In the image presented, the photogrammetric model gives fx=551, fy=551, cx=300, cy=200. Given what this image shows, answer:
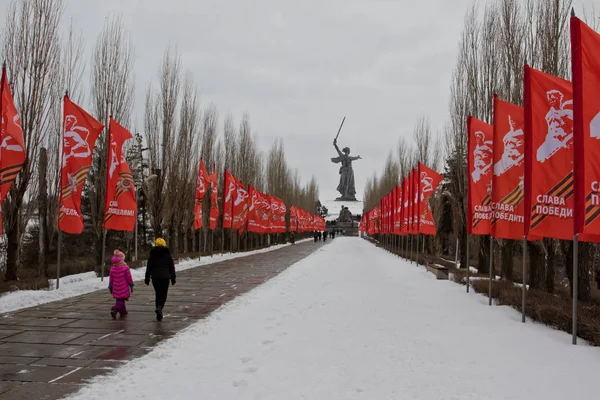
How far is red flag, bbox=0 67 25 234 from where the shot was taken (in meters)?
10.6

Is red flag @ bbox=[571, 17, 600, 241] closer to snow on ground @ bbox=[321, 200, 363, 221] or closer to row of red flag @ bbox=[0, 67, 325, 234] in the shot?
row of red flag @ bbox=[0, 67, 325, 234]

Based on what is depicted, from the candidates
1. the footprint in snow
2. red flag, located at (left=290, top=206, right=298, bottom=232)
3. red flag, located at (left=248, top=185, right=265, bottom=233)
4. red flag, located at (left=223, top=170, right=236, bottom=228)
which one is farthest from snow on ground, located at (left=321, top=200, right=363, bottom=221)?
the footprint in snow

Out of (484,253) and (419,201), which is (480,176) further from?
(484,253)

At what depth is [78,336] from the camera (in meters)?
8.39

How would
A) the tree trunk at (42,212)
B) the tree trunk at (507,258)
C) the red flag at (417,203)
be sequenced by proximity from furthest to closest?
the red flag at (417,203) < the tree trunk at (42,212) < the tree trunk at (507,258)

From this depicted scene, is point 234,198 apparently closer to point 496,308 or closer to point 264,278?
point 264,278

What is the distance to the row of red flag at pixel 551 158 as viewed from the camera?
7.23 metres

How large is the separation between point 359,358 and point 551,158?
4.52m

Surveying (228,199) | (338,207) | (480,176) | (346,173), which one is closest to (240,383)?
(480,176)

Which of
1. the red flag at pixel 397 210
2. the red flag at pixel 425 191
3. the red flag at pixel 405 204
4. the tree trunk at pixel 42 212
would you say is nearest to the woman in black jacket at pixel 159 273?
the tree trunk at pixel 42 212

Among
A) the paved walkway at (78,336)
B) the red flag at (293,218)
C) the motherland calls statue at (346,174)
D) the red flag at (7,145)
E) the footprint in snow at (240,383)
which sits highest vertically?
the motherland calls statue at (346,174)

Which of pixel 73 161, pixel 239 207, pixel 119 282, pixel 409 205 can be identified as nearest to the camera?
pixel 119 282

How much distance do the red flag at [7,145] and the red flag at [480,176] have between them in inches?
401

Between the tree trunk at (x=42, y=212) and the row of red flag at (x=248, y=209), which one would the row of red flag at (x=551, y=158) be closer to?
the tree trunk at (x=42, y=212)
